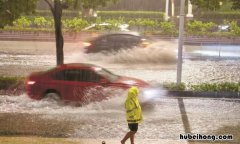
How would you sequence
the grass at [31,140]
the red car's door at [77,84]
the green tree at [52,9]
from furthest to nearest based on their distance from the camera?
the green tree at [52,9]
the red car's door at [77,84]
the grass at [31,140]

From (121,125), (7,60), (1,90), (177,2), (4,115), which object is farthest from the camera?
(177,2)

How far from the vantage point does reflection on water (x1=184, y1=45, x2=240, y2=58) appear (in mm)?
29023

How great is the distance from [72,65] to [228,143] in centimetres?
617

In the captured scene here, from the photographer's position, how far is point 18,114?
12828 millimetres

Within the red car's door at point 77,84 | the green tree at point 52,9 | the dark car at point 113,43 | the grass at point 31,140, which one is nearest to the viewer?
the grass at point 31,140

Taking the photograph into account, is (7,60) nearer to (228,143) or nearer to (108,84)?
(108,84)

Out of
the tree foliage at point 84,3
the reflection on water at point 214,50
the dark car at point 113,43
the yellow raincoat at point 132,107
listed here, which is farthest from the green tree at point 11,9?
the reflection on water at point 214,50

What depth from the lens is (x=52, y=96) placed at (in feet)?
46.1

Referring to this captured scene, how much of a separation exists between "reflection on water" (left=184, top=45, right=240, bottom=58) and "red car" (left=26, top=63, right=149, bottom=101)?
15.0 m

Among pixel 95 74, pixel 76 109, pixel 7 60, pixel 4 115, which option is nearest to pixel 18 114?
pixel 4 115

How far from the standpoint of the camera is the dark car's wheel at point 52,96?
553 inches

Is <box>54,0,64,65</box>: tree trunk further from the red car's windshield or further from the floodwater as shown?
the red car's windshield

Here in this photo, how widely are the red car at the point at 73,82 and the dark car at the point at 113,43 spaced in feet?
36.9

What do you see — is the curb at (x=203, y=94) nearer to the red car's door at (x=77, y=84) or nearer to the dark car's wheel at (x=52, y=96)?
the red car's door at (x=77, y=84)
